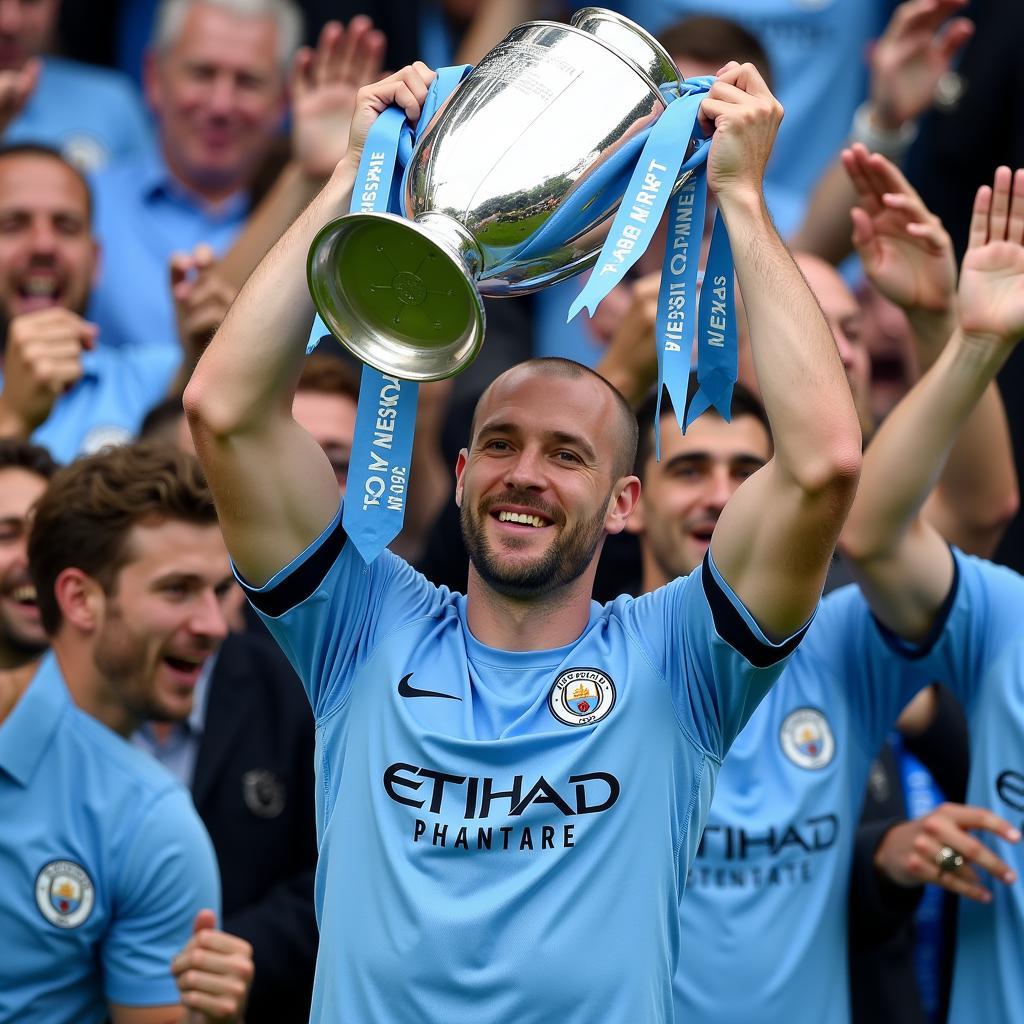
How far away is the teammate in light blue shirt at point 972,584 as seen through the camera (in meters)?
4.18

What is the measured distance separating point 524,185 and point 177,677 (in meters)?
1.77

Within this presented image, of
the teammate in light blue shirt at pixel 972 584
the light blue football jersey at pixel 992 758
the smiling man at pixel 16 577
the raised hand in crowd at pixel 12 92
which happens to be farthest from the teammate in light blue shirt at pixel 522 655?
the raised hand in crowd at pixel 12 92

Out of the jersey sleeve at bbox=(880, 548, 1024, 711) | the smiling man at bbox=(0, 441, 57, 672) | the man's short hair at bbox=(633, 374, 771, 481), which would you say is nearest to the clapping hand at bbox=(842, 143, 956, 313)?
the man's short hair at bbox=(633, 374, 771, 481)

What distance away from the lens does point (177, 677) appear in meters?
4.55

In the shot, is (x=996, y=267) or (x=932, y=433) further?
(x=996, y=267)

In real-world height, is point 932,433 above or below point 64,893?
above

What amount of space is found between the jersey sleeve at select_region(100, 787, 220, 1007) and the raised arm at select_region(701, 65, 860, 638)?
5.13ft

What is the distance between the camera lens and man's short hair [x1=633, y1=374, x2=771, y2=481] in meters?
4.95

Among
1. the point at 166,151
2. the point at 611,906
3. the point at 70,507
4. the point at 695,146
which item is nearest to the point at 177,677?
the point at 70,507

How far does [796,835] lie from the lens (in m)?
4.27

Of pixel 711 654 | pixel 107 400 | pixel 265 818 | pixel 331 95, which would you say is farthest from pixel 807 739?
pixel 107 400

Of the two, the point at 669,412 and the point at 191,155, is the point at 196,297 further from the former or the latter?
the point at 191,155

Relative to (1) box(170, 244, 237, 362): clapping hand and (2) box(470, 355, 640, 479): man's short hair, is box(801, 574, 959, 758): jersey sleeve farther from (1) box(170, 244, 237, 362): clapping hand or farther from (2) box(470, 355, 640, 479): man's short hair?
(1) box(170, 244, 237, 362): clapping hand

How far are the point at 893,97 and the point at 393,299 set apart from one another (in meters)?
3.14
